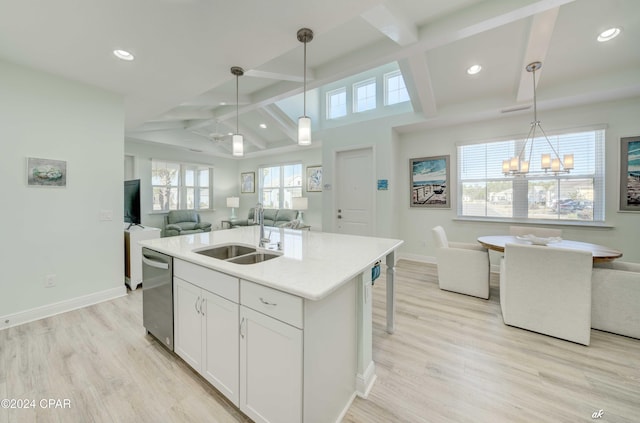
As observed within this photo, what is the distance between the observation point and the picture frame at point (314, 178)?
6.52m

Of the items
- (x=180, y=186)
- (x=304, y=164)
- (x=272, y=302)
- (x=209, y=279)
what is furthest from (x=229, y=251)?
(x=180, y=186)

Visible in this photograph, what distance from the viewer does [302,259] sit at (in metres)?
1.58

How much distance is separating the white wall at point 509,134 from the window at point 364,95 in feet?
3.25

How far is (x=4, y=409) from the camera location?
141 cm

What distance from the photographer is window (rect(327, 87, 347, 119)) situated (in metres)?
5.27

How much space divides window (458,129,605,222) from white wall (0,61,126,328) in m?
5.40

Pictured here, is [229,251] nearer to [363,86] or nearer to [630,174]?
[363,86]

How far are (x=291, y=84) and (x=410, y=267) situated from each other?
12.0 ft

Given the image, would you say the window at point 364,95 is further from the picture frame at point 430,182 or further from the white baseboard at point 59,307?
the white baseboard at point 59,307

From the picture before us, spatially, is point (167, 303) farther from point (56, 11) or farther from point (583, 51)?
point (583, 51)

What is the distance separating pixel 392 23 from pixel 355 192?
2.99m

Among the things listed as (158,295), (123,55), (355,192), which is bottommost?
(158,295)

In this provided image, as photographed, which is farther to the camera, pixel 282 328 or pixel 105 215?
pixel 105 215

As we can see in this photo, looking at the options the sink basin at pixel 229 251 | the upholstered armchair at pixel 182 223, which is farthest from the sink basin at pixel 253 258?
the upholstered armchair at pixel 182 223
